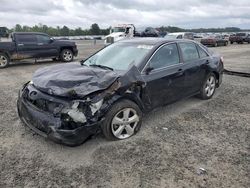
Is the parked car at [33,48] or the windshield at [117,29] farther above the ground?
the windshield at [117,29]

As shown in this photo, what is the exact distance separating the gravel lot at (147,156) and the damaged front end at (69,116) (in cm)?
35

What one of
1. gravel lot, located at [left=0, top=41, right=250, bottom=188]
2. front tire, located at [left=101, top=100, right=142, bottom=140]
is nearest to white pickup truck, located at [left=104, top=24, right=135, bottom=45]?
gravel lot, located at [left=0, top=41, right=250, bottom=188]

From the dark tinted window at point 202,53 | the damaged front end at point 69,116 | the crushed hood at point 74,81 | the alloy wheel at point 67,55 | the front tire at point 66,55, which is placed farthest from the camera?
the alloy wheel at point 67,55

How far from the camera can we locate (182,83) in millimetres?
5047

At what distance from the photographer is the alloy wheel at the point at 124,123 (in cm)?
384

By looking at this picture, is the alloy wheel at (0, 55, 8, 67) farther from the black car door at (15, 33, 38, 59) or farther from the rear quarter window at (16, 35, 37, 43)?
the rear quarter window at (16, 35, 37, 43)

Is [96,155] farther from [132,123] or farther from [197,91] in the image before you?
[197,91]

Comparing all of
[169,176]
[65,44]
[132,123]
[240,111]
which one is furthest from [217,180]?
[65,44]

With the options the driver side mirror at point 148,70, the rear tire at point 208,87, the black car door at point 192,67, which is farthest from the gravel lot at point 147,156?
the driver side mirror at point 148,70

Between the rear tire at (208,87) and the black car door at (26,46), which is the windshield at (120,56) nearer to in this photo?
the rear tire at (208,87)

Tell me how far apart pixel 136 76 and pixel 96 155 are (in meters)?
1.38

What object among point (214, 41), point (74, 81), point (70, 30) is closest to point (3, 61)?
point (74, 81)

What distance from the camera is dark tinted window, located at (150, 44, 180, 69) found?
4.47m

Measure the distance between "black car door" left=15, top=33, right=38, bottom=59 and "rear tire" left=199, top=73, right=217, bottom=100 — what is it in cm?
894
